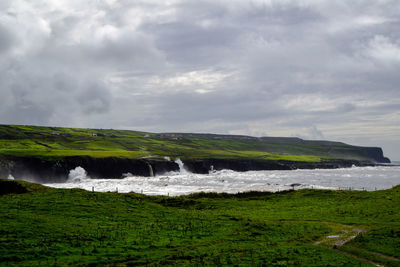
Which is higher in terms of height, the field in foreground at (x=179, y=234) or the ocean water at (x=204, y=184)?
the field in foreground at (x=179, y=234)

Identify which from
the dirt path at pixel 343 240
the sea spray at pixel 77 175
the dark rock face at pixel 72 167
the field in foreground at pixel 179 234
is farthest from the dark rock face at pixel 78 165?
the dirt path at pixel 343 240

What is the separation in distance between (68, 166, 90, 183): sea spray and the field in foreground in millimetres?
82179

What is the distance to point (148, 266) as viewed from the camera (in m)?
21.1

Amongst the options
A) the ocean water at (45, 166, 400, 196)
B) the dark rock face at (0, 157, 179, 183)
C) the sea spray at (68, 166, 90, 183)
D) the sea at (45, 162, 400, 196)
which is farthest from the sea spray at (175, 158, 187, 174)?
the sea spray at (68, 166, 90, 183)

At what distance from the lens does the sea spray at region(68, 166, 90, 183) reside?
133 meters

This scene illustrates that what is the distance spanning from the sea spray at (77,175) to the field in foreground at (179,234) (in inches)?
3235

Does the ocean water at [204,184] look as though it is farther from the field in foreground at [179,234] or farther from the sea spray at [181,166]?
the field in foreground at [179,234]

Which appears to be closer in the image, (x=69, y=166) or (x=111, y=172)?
(x=69, y=166)

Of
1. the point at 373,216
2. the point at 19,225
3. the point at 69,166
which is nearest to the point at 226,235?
the point at 19,225

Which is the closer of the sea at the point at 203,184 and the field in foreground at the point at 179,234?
the field in foreground at the point at 179,234

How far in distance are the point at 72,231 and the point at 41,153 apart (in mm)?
128396

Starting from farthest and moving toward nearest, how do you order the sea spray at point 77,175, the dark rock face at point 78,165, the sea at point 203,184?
the sea spray at point 77,175 → the dark rock face at point 78,165 → the sea at point 203,184

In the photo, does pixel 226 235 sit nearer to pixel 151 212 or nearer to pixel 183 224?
pixel 183 224

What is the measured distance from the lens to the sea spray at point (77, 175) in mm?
132625
